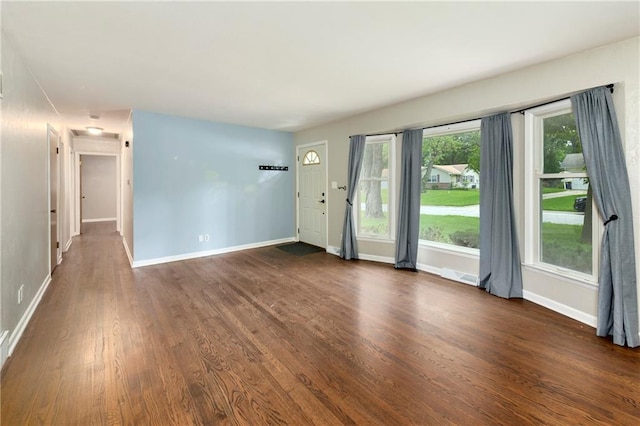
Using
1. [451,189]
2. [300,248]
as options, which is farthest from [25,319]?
[451,189]

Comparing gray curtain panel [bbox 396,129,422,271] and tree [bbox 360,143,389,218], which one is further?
tree [bbox 360,143,389,218]

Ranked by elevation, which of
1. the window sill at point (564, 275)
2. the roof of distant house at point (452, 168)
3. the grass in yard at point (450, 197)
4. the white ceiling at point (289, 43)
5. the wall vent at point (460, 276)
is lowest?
the wall vent at point (460, 276)

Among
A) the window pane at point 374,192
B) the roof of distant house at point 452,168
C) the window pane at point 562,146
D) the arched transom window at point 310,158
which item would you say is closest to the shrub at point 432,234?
the window pane at point 374,192

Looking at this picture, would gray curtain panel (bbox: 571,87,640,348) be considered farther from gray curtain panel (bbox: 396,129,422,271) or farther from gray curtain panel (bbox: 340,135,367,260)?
gray curtain panel (bbox: 340,135,367,260)

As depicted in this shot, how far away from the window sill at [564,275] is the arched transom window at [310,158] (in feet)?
13.2

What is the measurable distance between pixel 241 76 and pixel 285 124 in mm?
2434

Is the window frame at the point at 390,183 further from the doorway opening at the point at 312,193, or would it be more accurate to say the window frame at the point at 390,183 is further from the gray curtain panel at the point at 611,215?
the gray curtain panel at the point at 611,215

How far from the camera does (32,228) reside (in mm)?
3070

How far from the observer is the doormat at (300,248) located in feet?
18.4

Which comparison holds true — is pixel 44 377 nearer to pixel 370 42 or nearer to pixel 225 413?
pixel 225 413

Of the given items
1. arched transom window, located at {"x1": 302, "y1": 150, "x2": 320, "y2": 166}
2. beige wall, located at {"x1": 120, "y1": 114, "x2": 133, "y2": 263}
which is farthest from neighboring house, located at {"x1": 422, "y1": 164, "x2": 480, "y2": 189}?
beige wall, located at {"x1": 120, "y1": 114, "x2": 133, "y2": 263}

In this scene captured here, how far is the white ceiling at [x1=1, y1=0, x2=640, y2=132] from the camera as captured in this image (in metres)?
2.00

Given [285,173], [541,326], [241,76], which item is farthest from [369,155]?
[541,326]

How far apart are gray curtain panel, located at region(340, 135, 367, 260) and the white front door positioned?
2.48 feet
